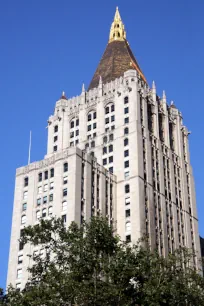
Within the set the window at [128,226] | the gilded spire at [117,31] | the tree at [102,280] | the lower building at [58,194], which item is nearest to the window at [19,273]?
the lower building at [58,194]

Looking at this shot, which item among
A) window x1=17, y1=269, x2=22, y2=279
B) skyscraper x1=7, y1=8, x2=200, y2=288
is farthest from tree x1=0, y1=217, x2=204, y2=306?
skyscraper x1=7, y1=8, x2=200, y2=288

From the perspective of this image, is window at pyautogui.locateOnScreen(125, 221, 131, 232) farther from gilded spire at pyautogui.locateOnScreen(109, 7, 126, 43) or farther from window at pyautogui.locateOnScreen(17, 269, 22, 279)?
gilded spire at pyautogui.locateOnScreen(109, 7, 126, 43)

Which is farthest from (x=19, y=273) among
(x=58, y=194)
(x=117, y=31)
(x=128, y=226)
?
(x=117, y=31)

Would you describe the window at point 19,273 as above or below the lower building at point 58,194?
below

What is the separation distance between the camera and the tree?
55406mm

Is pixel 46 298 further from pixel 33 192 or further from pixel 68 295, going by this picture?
pixel 33 192

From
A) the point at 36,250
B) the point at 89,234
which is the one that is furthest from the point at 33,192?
the point at 89,234

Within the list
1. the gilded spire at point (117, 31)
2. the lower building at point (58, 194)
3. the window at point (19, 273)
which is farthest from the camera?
the gilded spire at point (117, 31)

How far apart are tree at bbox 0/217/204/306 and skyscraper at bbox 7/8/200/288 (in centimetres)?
4029

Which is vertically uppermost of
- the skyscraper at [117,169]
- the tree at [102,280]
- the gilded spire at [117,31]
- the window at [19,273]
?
the gilded spire at [117,31]

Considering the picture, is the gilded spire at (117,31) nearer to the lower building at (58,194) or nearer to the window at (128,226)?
the lower building at (58,194)

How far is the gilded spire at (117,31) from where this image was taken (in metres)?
156

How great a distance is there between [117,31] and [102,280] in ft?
358

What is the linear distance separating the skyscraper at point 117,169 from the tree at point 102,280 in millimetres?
40293
